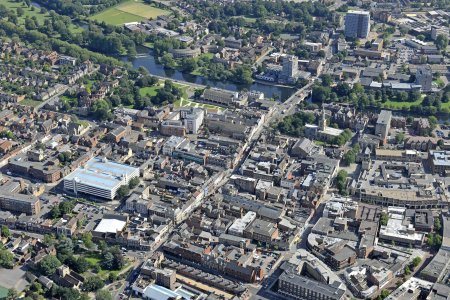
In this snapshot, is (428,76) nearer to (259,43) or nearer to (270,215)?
(259,43)

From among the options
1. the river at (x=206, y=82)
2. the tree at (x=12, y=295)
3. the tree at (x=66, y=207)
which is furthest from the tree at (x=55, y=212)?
the river at (x=206, y=82)

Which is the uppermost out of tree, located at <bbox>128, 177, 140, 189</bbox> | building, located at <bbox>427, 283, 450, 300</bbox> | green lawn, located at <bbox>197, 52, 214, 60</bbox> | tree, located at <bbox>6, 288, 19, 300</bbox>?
green lawn, located at <bbox>197, 52, 214, 60</bbox>

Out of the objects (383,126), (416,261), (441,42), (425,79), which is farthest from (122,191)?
(441,42)

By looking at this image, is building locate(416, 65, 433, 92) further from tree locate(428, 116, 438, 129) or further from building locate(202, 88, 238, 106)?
building locate(202, 88, 238, 106)

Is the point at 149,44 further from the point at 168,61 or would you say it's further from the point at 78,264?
the point at 78,264

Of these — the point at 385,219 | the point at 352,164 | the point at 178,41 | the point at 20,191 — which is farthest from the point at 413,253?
the point at 178,41

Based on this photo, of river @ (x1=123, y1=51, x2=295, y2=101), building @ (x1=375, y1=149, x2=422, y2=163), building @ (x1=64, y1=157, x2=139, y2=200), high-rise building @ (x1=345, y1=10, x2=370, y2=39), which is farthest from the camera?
high-rise building @ (x1=345, y1=10, x2=370, y2=39)

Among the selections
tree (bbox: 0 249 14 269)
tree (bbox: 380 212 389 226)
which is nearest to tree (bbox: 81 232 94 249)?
tree (bbox: 0 249 14 269)
